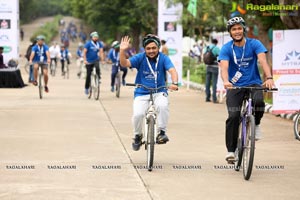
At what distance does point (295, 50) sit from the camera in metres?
16.6

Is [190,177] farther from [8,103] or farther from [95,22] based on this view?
[95,22]

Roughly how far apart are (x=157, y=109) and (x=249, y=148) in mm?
1500

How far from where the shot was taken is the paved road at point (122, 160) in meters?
8.62

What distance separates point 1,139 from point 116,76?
→ 36.1 ft

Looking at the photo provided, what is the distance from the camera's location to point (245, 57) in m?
9.83

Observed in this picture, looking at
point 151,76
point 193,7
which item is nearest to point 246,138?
point 151,76

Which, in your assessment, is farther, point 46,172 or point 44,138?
point 44,138

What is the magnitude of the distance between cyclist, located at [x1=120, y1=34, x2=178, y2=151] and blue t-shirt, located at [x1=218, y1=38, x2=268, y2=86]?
0.88 m

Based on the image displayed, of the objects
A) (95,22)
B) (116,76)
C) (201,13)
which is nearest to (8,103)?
(116,76)

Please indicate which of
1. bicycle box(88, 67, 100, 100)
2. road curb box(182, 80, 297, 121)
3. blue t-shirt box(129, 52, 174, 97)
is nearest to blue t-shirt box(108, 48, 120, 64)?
bicycle box(88, 67, 100, 100)

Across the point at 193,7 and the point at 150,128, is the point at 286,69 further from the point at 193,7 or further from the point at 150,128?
the point at 193,7

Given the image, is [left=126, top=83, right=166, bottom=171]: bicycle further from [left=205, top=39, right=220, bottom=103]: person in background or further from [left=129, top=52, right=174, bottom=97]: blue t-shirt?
[left=205, top=39, right=220, bottom=103]: person in background

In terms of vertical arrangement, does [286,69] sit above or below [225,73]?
below

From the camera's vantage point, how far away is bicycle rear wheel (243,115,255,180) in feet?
30.2
